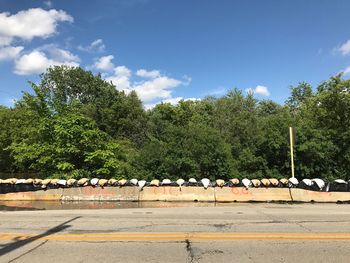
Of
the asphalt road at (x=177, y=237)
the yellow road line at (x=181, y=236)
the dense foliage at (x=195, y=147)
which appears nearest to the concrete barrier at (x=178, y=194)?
the dense foliage at (x=195, y=147)

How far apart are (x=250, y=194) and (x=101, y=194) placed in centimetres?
722

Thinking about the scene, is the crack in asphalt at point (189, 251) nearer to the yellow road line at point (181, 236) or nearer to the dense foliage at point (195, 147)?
the yellow road line at point (181, 236)

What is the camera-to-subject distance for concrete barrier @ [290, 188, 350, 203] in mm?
16797

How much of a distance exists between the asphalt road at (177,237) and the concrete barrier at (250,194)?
502cm

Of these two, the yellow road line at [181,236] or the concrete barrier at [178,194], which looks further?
the concrete barrier at [178,194]

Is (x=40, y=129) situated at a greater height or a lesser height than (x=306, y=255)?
greater

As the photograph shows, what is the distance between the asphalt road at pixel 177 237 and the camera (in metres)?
6.80

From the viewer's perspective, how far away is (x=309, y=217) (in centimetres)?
1159

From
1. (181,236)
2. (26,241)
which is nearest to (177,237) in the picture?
(181,236)

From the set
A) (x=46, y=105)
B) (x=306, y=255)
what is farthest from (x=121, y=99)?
(x=306, y=255)

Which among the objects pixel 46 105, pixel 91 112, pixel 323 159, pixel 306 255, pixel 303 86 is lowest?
pixel 306 255

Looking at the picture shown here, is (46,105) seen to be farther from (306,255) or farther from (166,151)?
(306,255)

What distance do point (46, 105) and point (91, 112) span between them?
96.2 ft

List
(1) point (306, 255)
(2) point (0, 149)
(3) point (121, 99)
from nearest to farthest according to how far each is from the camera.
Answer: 1. (1) point (306, 255)
2. (2) point (0, 149)
3. (3) point (121, 99)
